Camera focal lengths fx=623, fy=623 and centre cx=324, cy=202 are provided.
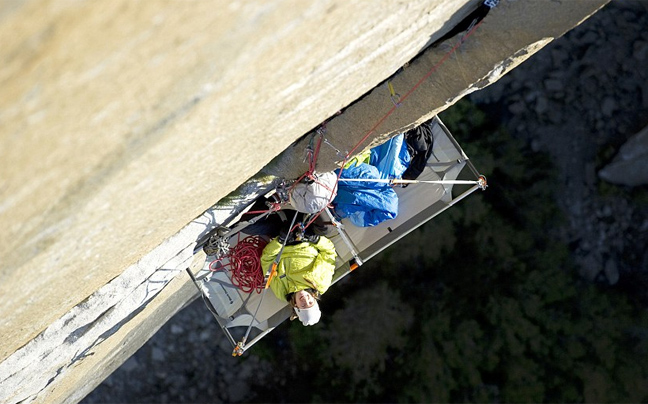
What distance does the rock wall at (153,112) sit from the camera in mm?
1194

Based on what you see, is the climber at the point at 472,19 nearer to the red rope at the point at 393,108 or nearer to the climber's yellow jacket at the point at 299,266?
the red rope at the point at 393,108

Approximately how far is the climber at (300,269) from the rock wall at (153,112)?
1.92 ft

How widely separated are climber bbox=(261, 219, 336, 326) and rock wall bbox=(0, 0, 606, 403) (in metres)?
0.59

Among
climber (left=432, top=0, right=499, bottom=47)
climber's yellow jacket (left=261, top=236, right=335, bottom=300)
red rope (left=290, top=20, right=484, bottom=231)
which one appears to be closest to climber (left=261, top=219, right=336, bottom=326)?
climber's yellow jacket (left=261, top=236, right=335, bottom=300)

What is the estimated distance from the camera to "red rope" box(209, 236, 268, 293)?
3.73m

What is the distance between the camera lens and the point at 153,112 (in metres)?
1.48

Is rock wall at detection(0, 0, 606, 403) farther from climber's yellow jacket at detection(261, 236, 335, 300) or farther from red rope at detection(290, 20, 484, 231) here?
climber's yellow jacket at detection(261, 236, 335, 300)

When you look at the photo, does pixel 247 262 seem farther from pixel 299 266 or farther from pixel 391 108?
pixel 391 108

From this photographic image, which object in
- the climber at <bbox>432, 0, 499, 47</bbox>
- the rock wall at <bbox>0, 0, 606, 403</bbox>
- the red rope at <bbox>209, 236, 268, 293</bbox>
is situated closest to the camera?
the rock wall at <bbox>0, 0, 606, 403</bbox>

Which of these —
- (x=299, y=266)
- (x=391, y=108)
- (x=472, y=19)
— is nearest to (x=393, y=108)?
(x=391, y=108)

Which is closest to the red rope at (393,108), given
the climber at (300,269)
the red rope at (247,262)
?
the climber at (300,269)

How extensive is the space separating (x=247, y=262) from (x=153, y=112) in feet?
7.75

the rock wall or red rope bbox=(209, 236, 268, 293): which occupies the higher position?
the rock wall

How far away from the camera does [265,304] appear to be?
3961mm
